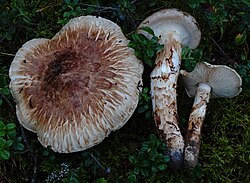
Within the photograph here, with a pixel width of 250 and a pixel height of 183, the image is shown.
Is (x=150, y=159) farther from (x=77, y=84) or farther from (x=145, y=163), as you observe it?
(x=77, y=84)

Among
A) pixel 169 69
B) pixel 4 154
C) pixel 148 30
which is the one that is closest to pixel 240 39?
pixel 169 69

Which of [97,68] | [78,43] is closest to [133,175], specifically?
[97,68]

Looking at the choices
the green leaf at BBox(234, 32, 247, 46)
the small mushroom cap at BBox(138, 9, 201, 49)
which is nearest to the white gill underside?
the small mushroom cap at BBox(138, 9, 201, 49)

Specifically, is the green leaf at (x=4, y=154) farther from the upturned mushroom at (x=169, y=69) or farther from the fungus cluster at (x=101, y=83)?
the upturned mushroom at (x=169, y=69)

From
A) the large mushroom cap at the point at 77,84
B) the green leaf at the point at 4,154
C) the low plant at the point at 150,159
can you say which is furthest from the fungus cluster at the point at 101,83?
the green leaf at the point at 4,154

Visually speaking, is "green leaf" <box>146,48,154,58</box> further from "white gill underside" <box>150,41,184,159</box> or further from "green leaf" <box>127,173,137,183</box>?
"green leaf" <box>127,173,137,183</box>

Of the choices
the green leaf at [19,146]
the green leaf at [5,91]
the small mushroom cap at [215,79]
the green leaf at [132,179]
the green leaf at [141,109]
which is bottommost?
the green leaf at [132,179]

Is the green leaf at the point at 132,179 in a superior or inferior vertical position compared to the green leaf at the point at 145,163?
inferior
